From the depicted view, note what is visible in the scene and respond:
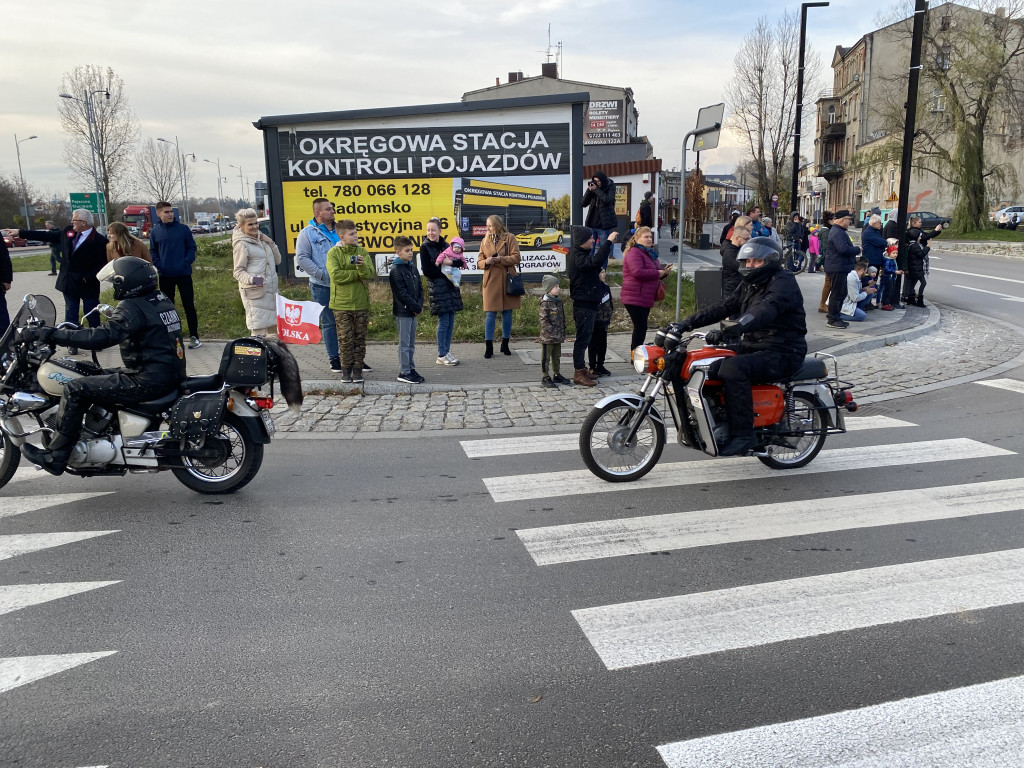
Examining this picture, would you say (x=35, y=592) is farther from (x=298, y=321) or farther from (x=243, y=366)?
(x=298, y=321)

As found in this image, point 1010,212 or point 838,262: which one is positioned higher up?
point 1010,212

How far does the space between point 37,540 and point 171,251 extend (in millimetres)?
6832

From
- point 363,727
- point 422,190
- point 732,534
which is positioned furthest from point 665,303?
point 363,727

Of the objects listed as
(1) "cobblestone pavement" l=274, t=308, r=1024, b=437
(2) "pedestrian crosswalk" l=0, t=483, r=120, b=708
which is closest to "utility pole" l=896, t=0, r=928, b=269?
(1) "cobblestone pavement" l=274, t=308, r=1024, b=437

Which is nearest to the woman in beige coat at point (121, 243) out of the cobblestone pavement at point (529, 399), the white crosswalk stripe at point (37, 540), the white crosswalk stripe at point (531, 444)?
the cobblestone pavement at point (529, 399)

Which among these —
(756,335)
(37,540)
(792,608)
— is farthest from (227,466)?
(756,335)

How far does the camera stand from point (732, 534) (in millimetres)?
4969

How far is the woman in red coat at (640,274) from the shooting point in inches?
378

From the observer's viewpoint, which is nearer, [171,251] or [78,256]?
[78,256]

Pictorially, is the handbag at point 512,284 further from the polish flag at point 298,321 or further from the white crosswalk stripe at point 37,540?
the white crosswalk stripe at point 37,540

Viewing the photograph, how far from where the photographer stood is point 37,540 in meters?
4.93

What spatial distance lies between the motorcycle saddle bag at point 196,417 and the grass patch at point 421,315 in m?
6.67

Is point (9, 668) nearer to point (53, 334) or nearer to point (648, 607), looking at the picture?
point (53, 334)

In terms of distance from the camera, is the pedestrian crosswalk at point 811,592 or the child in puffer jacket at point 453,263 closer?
A: the pedestrian crosswalk at point 811,592
